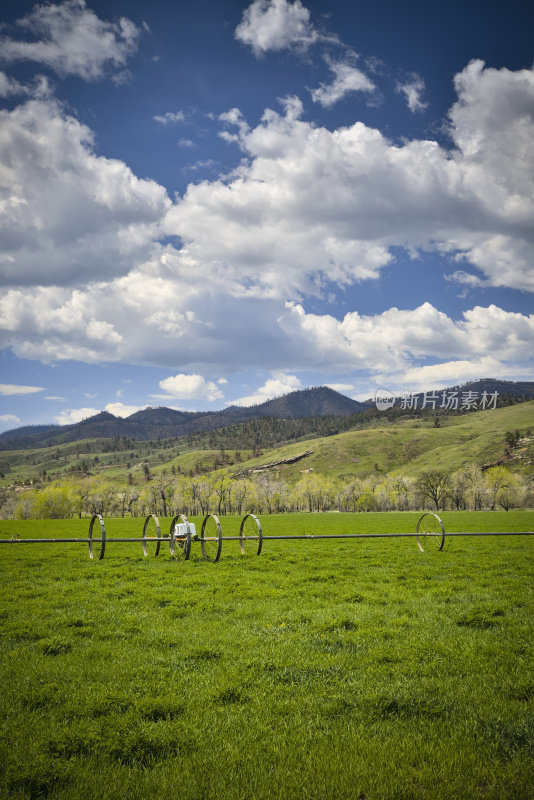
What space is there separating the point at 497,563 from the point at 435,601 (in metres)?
8.93

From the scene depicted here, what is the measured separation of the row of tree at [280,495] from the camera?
118750 millimetres

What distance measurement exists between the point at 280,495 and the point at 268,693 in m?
141

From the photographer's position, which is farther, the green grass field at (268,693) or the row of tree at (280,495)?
the row of tree at (280,495)

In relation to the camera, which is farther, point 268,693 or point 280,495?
point 280,495

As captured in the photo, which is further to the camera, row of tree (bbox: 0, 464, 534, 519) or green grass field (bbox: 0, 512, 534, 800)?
row of tree (bbox: 0, 464, 534, 519)

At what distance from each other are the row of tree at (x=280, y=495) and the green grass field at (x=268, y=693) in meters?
101

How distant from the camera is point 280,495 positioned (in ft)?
477

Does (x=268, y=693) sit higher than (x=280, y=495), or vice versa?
(x=268, y=693)

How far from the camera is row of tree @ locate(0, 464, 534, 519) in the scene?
11875 centimetres

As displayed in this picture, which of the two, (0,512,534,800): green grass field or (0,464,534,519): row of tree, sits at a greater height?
(0,512,534,800): green grass field

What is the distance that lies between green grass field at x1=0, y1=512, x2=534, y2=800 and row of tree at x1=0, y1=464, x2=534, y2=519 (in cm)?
10122

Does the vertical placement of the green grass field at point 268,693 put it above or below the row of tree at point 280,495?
above

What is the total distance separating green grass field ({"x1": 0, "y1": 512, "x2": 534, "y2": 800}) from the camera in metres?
5.31

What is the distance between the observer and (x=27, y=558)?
2247 cm
